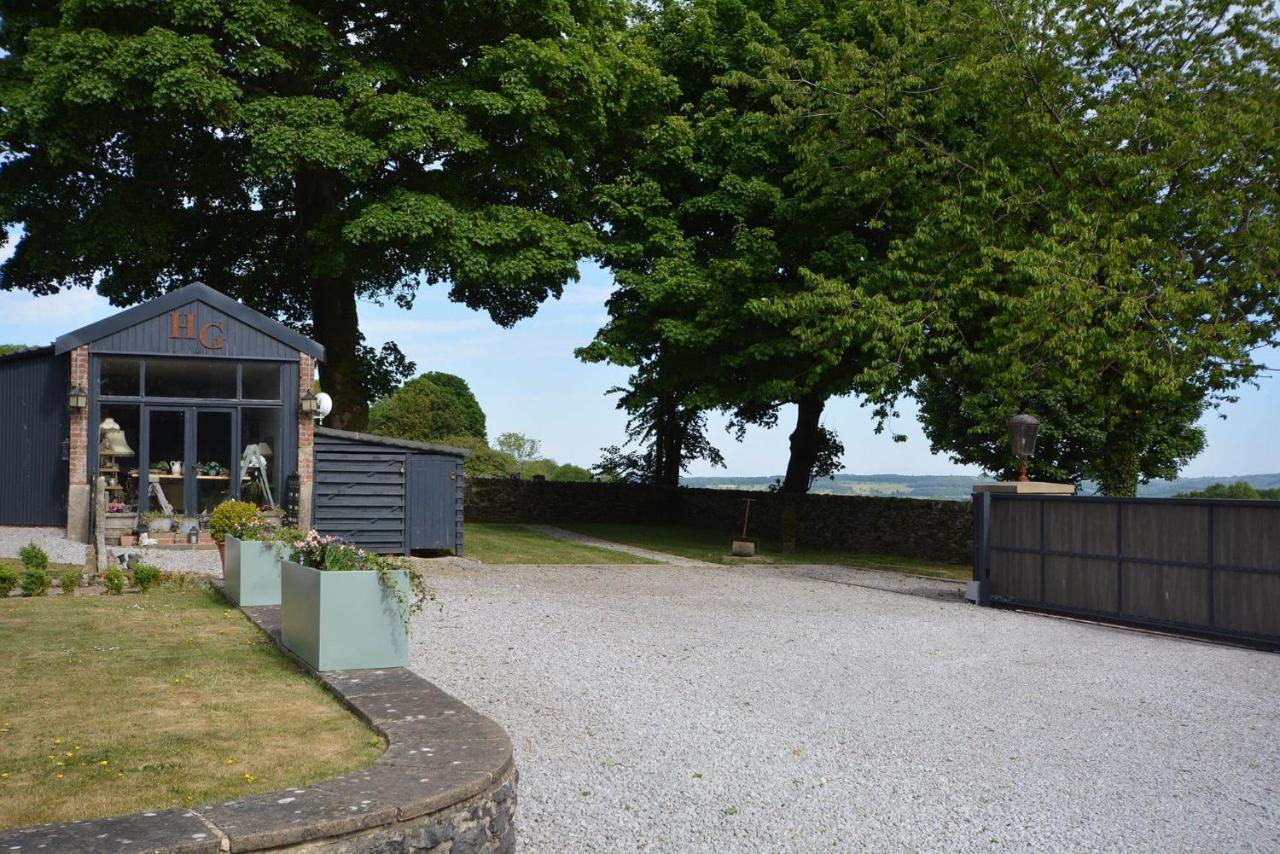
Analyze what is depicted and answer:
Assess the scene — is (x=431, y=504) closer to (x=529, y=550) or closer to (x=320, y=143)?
(x=529, y=550)

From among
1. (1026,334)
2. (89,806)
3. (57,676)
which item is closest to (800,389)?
(1026,334)

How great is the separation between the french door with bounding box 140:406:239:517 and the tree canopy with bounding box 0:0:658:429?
463 centimetres

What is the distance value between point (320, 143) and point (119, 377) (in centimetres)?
578

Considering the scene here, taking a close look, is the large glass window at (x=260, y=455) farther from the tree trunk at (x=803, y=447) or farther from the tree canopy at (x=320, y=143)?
the tree trunk at (x=803, y=447)

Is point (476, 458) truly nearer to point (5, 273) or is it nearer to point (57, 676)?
point (5, 273)

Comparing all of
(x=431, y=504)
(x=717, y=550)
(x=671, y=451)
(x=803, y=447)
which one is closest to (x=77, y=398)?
(x=431, y=504)

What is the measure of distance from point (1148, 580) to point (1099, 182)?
8282 mm

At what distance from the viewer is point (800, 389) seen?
24.1 m

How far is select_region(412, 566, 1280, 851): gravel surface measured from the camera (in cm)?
575

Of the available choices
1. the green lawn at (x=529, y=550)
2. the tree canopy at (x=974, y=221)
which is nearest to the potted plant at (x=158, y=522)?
the green lawn at (x=529, y=550)

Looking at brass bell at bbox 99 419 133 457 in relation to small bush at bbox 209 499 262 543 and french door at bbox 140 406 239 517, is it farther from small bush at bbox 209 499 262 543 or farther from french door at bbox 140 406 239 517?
Answer: small bush at bbox 209 499 262 543

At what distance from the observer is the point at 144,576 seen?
40.7 feet

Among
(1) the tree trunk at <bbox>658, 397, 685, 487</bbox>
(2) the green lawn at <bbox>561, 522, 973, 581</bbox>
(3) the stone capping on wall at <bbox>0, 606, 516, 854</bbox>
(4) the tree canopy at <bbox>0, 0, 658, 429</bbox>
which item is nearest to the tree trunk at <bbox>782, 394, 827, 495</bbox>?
(2) the green lawn at <bbox>561, 522, 973, 581</bbox>

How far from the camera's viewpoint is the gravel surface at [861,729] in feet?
18.9
